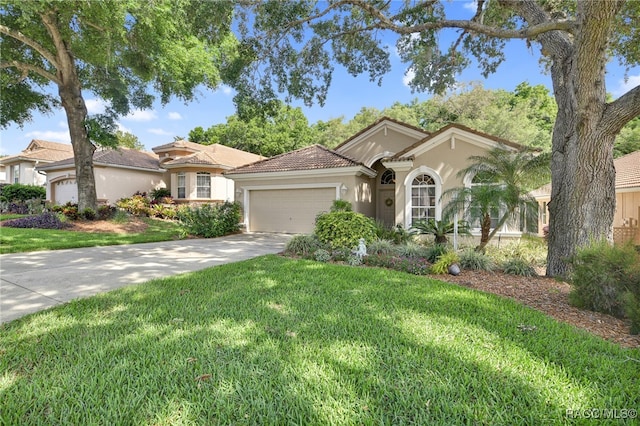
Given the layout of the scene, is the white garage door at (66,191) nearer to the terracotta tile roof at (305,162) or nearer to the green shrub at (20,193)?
the green shrub at (20,193)

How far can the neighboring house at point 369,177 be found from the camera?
11.2m

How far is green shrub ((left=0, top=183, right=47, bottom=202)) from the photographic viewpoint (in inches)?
831

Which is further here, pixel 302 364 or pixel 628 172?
pixel 628 172

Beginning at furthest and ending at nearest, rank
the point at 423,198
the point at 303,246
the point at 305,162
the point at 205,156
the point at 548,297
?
the point at 205,156 < the point at 305,162 < the point at 423,198 < the point at 303,246 < the point at 548,297

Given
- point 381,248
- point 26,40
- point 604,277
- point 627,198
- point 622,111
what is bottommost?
point 381,248

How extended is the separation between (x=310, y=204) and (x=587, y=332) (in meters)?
11.2

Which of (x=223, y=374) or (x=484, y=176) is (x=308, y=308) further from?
(x=484, y=176)

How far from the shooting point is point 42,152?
86.8 feet

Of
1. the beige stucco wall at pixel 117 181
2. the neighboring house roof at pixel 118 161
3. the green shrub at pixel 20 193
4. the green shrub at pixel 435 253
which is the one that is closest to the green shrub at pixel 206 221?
the green shrub at pixel 435 253

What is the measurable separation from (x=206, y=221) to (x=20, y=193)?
1978 centimetres

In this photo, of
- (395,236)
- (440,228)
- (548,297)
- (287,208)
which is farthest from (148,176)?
(548,297)

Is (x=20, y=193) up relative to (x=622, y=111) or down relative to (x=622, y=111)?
down

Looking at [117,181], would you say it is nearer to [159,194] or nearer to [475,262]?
[159,194]

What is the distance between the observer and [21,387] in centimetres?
231
